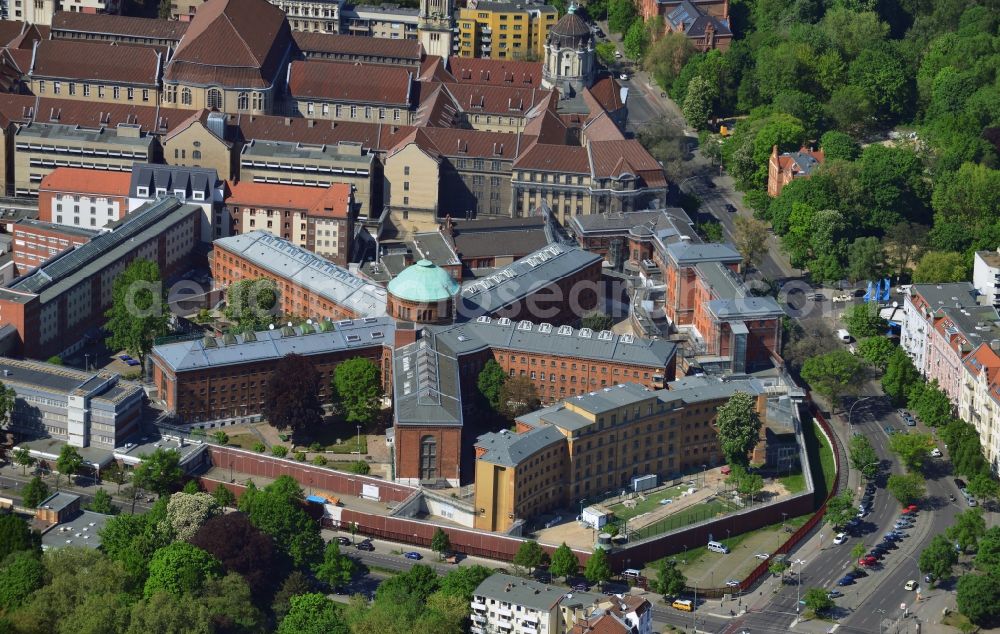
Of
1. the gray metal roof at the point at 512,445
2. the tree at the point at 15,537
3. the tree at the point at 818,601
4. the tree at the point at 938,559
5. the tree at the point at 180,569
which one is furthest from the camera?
the gray metal roof at the point at 512,445

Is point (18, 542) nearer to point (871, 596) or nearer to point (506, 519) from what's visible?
point (506, 519)

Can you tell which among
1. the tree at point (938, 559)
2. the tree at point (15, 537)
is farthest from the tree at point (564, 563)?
the tree at point (15, 537)

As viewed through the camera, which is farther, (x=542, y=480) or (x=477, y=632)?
(x=542, y=480)

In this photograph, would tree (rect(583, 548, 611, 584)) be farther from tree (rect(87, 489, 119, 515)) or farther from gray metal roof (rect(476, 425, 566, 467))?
tree (rect(87, 489, 119, 515))

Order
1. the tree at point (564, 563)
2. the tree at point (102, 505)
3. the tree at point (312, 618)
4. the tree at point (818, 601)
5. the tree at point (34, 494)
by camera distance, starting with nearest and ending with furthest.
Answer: the tree at point (312, 618) < the tree at point (818, 601) < the tree at point (564, 563) < the tree at point (34, 494) < the tree at point (102, 505)

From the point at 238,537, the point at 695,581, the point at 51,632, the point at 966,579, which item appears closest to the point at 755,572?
the point at 695,581

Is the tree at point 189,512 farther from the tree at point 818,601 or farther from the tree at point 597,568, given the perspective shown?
the tree at point 818,601

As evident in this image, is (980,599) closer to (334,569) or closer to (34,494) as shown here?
(334,569)
